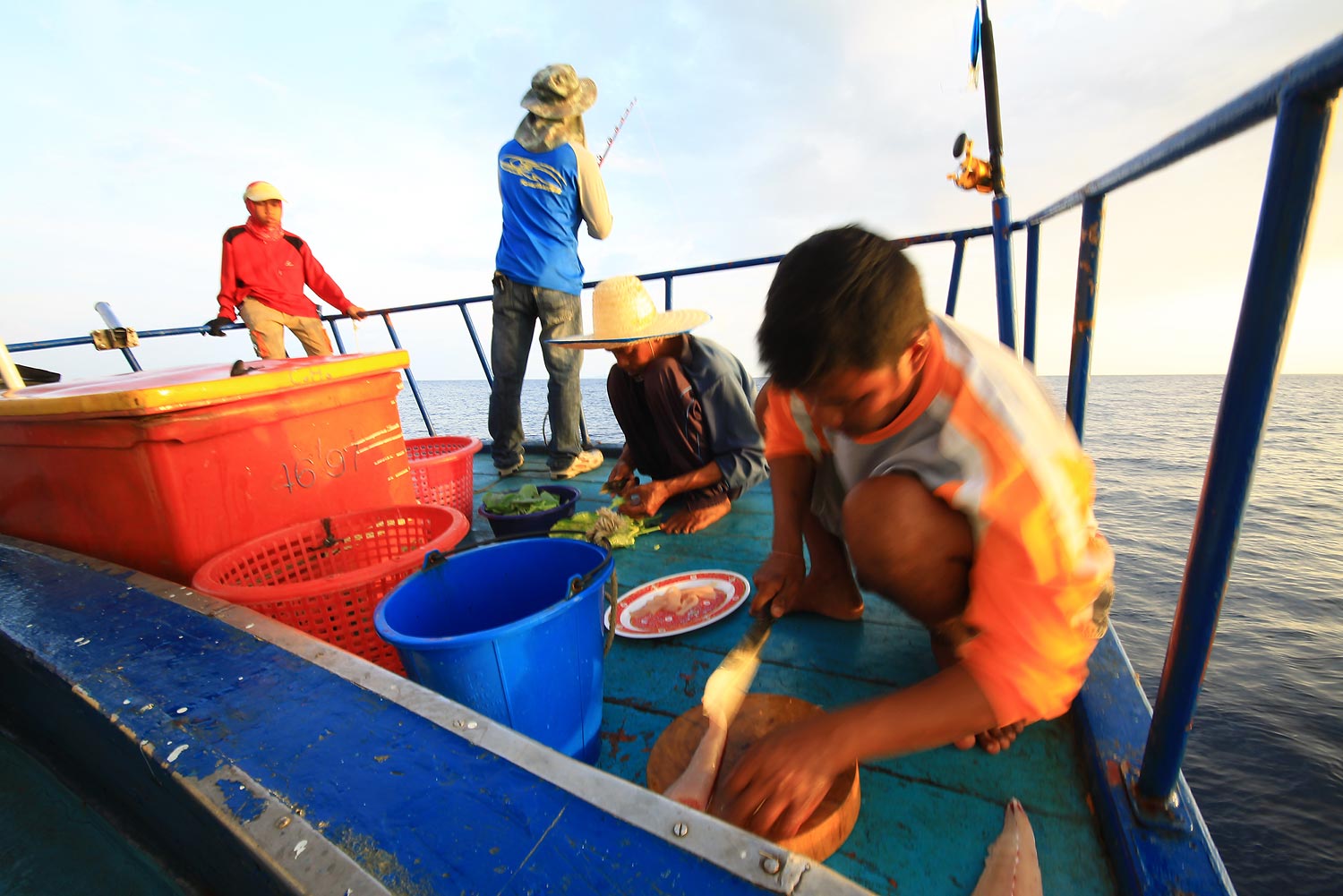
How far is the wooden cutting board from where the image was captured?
994 millimetres

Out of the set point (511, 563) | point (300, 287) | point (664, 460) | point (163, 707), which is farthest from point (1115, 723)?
point (300, 287)

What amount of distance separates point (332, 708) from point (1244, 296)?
1396mm

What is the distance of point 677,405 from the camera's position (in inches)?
104

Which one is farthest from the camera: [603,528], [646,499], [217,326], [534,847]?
[217,326]

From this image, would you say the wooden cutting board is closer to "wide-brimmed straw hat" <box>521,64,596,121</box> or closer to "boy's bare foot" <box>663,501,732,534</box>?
"boy's bare foot" <box>663,501,732,534</box>

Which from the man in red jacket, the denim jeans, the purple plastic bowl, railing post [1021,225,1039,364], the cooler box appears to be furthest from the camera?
the man in red jacket

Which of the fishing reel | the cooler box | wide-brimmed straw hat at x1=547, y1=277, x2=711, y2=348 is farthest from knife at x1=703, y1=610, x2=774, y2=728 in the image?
the fishing reel

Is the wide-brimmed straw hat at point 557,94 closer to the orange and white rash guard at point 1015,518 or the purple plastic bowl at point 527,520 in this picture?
the purple plastic bowl at point 527,520

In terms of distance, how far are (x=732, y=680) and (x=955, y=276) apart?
8.69 feet

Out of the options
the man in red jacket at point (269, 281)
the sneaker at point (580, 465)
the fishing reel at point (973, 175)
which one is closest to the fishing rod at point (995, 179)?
the fishing reel at point (973, 175)

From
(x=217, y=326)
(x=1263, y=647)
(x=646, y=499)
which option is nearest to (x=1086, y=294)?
(x=646, y=499)

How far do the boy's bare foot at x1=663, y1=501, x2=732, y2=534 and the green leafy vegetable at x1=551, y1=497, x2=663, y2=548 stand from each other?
0.17 meters

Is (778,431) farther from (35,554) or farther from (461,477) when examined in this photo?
(35,554)

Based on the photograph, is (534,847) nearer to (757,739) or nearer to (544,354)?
(757,739)
